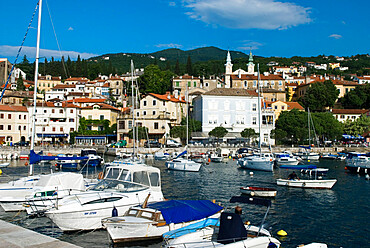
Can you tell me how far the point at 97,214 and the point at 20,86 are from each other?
121 m

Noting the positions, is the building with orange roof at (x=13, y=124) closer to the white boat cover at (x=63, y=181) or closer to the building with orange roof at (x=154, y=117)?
the building with orange roof at (x=154, y=117)

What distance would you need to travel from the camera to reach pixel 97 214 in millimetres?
16594

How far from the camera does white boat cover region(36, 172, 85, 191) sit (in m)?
21.2

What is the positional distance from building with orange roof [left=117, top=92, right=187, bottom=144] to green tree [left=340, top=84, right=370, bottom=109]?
5760cm

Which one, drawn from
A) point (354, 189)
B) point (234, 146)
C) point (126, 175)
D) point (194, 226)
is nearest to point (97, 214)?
point (126, 175)

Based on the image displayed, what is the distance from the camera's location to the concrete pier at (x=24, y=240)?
33.3ft

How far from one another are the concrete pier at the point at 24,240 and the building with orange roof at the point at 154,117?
65517mm

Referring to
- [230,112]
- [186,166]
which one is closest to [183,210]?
[186,166]

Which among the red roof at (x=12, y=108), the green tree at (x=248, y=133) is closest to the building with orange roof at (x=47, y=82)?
the red roof at (x=12, y=108)

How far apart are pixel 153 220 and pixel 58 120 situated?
7518cm

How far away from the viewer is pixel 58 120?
83562 mm

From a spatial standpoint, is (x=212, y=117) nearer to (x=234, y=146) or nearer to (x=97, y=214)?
(x=234, y=146)

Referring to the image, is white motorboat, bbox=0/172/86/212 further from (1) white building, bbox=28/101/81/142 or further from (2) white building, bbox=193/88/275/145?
(1) white building, bbox=28/101/81/142

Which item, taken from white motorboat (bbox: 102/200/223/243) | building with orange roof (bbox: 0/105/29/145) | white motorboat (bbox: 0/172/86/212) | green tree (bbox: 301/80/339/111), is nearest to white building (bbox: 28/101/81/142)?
building with orange roof (bbox: 0/105/29/145)
